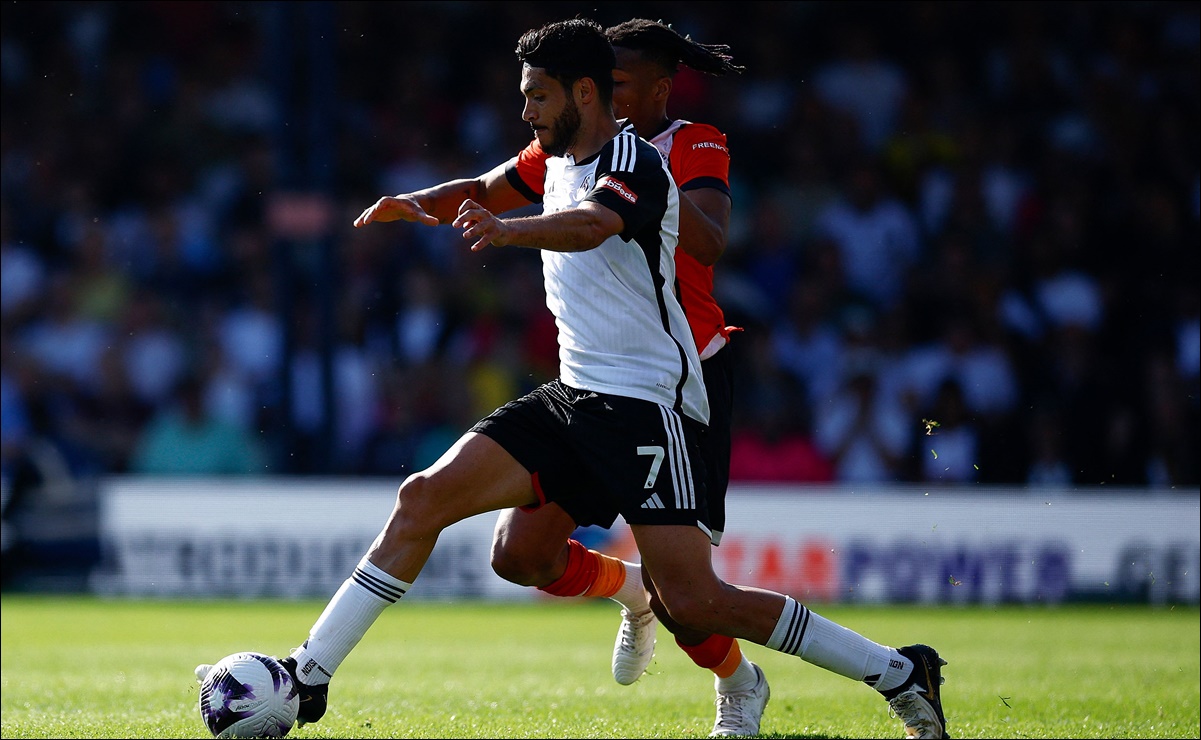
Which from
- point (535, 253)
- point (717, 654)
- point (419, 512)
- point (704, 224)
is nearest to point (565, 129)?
point (704, 224)

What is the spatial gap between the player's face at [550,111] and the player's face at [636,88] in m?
0.66

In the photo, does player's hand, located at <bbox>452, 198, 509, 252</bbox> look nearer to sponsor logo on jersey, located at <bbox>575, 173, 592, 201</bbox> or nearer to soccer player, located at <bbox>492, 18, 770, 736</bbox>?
sponsor logo on jersey, located at <bbox>575, 173, 592, 201</bbox>

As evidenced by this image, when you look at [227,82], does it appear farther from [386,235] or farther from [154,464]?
[154,464]

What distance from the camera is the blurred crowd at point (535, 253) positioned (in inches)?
478

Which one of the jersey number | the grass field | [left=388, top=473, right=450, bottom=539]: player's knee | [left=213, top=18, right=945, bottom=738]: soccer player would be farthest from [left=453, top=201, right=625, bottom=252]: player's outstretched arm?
the grass field

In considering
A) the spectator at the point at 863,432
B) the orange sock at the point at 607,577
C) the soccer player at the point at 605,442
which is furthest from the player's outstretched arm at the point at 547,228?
the spectator at the point at 863,432

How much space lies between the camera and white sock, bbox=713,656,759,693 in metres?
5.42

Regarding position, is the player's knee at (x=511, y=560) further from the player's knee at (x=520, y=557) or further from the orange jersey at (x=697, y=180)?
the orange jersey at (x=697, y=180)

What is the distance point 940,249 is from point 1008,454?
236 centimetres

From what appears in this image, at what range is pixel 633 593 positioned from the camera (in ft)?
18.4

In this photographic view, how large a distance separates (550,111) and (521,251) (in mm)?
8955

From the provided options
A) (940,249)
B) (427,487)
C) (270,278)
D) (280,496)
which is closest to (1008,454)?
(940,249)

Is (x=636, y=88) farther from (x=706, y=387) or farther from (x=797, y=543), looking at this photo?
(x=797, y=543)

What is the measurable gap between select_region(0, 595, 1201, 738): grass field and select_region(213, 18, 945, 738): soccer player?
579 mm
